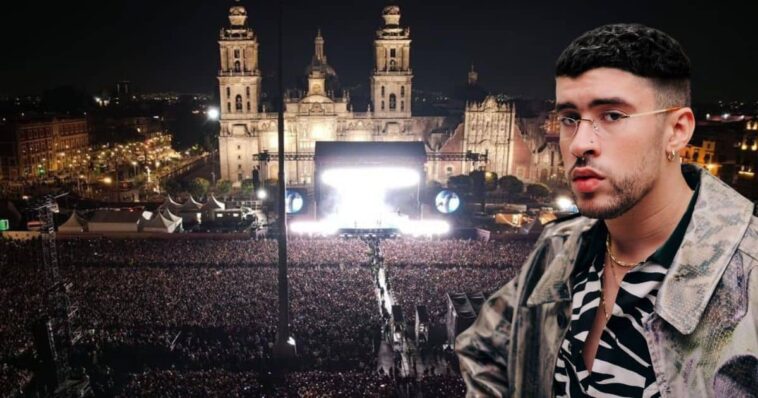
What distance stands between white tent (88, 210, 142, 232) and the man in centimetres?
2863

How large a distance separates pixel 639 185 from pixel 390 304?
1722 centimetres

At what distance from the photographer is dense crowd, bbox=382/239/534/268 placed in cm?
2064

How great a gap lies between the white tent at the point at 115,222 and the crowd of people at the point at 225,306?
12.1 feet

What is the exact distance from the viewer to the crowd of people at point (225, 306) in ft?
38.0

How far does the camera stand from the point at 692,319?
1322mm

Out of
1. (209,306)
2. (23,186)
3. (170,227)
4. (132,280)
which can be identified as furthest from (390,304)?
(23,186)

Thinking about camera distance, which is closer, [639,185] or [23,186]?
[639,185]

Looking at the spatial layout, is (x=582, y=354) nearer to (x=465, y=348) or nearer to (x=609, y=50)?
(x=465, y=348)

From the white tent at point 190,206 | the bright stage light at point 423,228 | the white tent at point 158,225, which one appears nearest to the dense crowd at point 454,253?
the bright stage light at point 423,228

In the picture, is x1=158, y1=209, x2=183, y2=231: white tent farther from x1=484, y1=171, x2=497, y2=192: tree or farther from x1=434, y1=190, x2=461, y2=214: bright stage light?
x1=484, y1=171, x2=497, y2=192: tree

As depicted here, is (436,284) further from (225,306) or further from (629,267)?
(629,267)

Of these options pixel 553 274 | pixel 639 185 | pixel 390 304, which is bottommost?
pixel 390 304

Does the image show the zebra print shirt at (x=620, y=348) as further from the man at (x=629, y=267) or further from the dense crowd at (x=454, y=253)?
the dense crowd at (x=454, y=253)

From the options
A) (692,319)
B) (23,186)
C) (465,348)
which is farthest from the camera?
(23,186)
